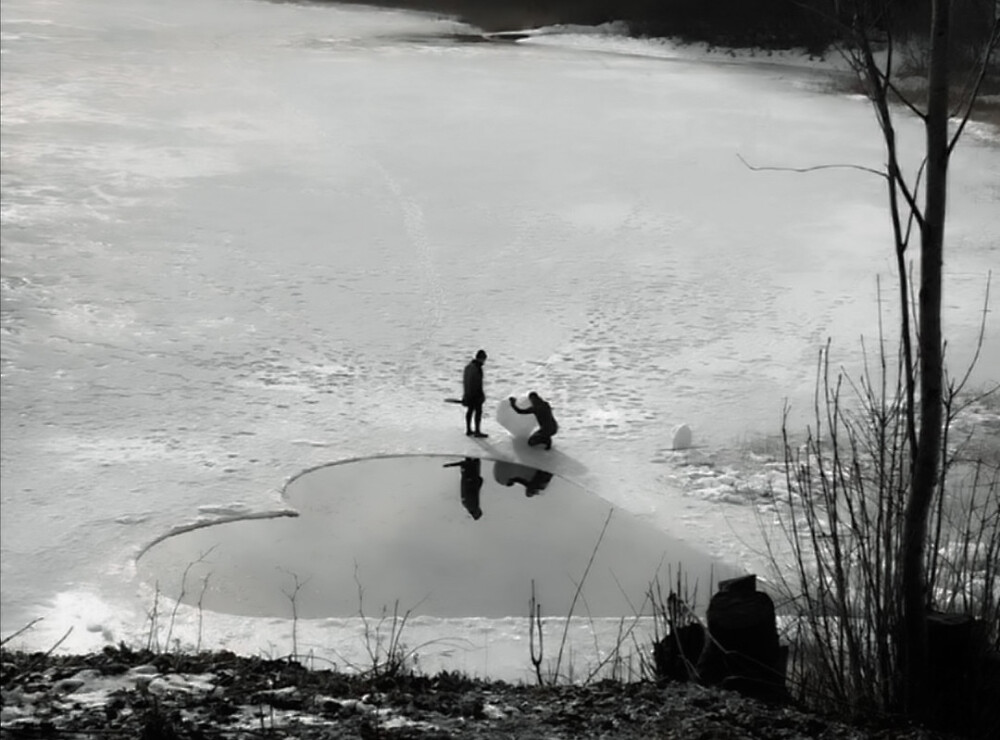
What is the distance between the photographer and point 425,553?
9.89m

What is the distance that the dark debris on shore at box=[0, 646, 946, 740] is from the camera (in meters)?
3.99

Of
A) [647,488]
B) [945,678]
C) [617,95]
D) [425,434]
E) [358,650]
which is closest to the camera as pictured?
[945,678]

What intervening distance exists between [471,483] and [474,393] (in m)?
0.99

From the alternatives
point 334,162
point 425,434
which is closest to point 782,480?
point 425,434

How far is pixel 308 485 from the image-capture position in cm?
1125

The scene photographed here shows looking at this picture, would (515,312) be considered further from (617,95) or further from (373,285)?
(617,95)

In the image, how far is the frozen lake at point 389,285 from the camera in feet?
36.5

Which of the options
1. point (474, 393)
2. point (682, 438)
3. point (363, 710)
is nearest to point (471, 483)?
point (474, 393)

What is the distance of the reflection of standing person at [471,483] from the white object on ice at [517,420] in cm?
51

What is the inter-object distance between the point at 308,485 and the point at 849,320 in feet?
22.8

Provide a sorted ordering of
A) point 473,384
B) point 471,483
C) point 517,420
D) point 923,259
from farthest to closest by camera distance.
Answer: point 517,420 → point 473,384 → point 471,483 → point 923,259

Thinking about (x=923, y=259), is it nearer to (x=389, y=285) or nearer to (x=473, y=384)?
(x=473, y=384)

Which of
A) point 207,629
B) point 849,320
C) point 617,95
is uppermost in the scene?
point 617,95

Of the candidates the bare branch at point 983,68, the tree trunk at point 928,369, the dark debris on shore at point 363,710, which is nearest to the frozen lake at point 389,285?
the dark debris on shore at point 363,710
